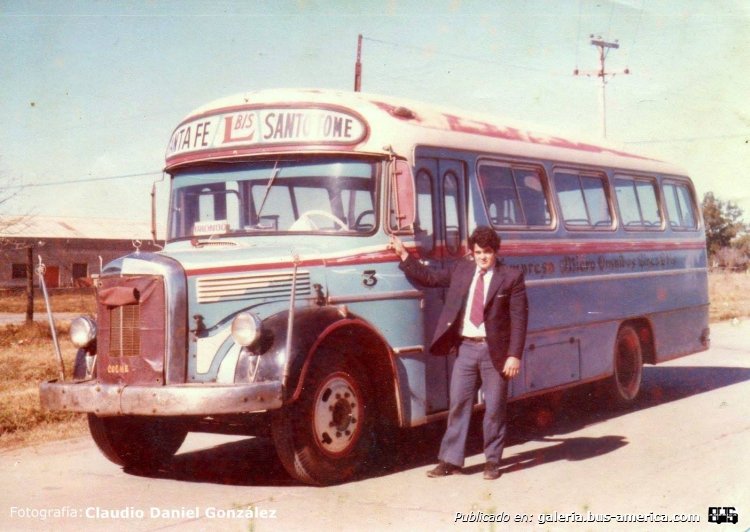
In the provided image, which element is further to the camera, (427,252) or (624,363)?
(624,363)

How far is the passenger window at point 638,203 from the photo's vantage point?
11.2 meters

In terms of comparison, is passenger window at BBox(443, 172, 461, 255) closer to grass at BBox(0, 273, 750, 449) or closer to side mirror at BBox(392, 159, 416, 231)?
side mirror at BBox(392, 159, 416, 231)

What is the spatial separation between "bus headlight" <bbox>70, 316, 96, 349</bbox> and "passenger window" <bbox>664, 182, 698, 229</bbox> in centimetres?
751

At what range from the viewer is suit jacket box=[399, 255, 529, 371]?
7.24 meters

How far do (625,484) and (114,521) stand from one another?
346 cm

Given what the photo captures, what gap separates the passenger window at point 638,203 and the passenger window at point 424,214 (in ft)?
12.6

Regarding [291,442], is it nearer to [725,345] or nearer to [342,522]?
[342,522]

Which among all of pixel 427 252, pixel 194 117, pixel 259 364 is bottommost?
pixel 259 364

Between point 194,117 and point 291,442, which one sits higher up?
point 194,117

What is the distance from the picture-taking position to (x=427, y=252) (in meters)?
7.84

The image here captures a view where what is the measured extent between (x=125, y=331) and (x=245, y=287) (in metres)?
0.92

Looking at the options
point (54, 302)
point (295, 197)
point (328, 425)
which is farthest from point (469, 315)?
point (54, 302)

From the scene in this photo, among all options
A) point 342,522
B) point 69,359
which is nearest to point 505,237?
point 342,522

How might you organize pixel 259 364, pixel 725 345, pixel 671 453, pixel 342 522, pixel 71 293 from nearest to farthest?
A: pixel 342 522 → pixel 259 364 → pixel 671 453 → pixel 725 345 → pixel 71 293
